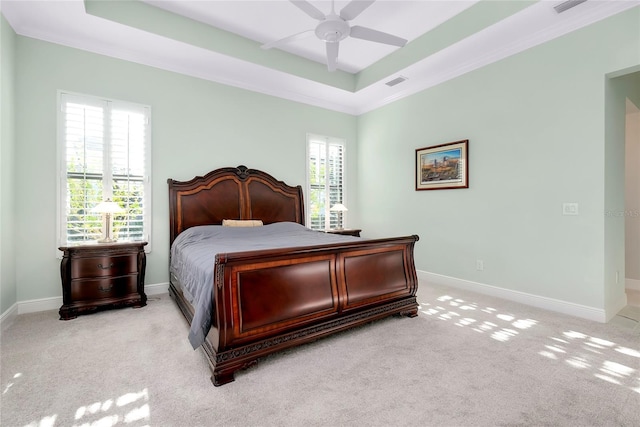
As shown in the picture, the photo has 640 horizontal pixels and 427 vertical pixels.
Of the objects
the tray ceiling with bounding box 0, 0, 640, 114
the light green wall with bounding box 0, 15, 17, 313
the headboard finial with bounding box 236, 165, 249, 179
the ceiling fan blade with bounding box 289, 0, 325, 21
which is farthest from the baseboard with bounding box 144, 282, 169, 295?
the ceiling fan blade with bounding box 289, 0, 325, 21

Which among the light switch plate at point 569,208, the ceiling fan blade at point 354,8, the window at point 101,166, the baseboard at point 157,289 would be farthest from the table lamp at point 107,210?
the light switch plate at point 569,208

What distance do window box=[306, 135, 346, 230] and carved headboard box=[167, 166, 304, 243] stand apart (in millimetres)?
357

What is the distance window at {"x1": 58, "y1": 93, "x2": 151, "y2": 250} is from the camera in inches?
133

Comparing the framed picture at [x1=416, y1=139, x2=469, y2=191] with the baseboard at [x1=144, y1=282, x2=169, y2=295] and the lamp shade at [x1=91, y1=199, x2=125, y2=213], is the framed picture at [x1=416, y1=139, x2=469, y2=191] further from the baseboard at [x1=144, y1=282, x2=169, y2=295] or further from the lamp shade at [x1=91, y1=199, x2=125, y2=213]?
the lamp shade at [x1=91, y1=199, x2=125, y2=213]

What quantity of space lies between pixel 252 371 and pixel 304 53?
4170 millimetres

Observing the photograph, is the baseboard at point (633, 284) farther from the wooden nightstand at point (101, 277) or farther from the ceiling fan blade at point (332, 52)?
the wooden nightstand at point (101, 277)

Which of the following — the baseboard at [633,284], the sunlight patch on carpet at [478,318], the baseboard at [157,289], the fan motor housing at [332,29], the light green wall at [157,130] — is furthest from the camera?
the baseboard at [633,284]

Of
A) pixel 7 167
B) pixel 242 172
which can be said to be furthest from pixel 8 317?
pixel 242 172

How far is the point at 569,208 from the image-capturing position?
123 inches

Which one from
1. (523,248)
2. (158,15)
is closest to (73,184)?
(158,15)

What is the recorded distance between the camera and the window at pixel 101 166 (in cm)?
338

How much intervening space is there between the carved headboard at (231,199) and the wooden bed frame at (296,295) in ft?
2.95

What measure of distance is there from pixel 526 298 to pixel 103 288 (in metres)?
4.81

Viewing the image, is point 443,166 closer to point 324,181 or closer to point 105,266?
point 324,181
